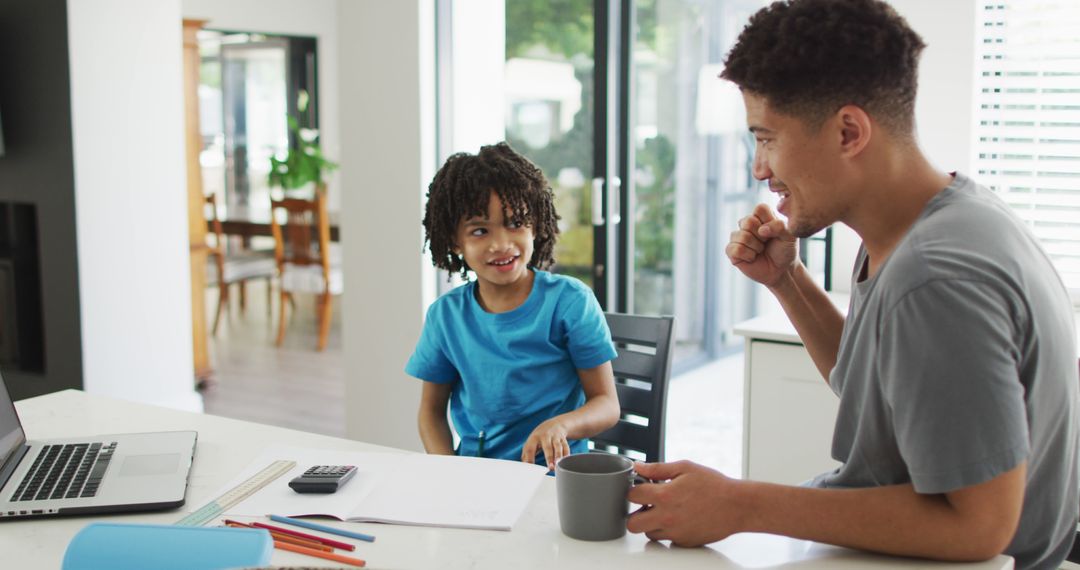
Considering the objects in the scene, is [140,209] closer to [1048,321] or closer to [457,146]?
[457,146]

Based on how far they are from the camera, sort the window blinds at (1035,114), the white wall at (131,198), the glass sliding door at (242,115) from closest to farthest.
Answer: the window blinds at (1035,114) < the white wall at (131,198) < the glass sliding door at (242,115)

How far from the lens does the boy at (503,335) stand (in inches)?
68.1

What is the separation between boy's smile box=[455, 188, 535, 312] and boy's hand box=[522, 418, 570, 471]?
1.25ft

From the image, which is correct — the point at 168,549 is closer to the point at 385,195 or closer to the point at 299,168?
the point at 385,195

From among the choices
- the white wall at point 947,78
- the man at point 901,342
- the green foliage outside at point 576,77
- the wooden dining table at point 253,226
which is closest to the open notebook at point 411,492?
the man at point 901,342

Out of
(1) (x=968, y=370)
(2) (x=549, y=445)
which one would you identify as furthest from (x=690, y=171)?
(1) (x=968, y=370)

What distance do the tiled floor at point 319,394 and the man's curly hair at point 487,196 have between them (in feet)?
6.06

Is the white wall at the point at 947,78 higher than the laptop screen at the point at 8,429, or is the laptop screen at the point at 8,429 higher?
the white wall at the point at 947,78

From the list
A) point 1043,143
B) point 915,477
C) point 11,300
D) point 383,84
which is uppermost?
point 383,84

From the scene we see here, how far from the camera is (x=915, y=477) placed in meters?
0.95

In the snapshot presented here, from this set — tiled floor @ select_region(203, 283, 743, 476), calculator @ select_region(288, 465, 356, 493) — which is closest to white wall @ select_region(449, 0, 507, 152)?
tiled floor @ select_region(203, 283, 743, 476)

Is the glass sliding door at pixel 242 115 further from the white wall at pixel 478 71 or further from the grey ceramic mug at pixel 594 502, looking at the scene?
the grey ceramic mug at pixel 594 502

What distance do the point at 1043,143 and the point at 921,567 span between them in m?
1.99

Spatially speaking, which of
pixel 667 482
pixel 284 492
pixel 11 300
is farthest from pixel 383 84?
pixel 667 482
